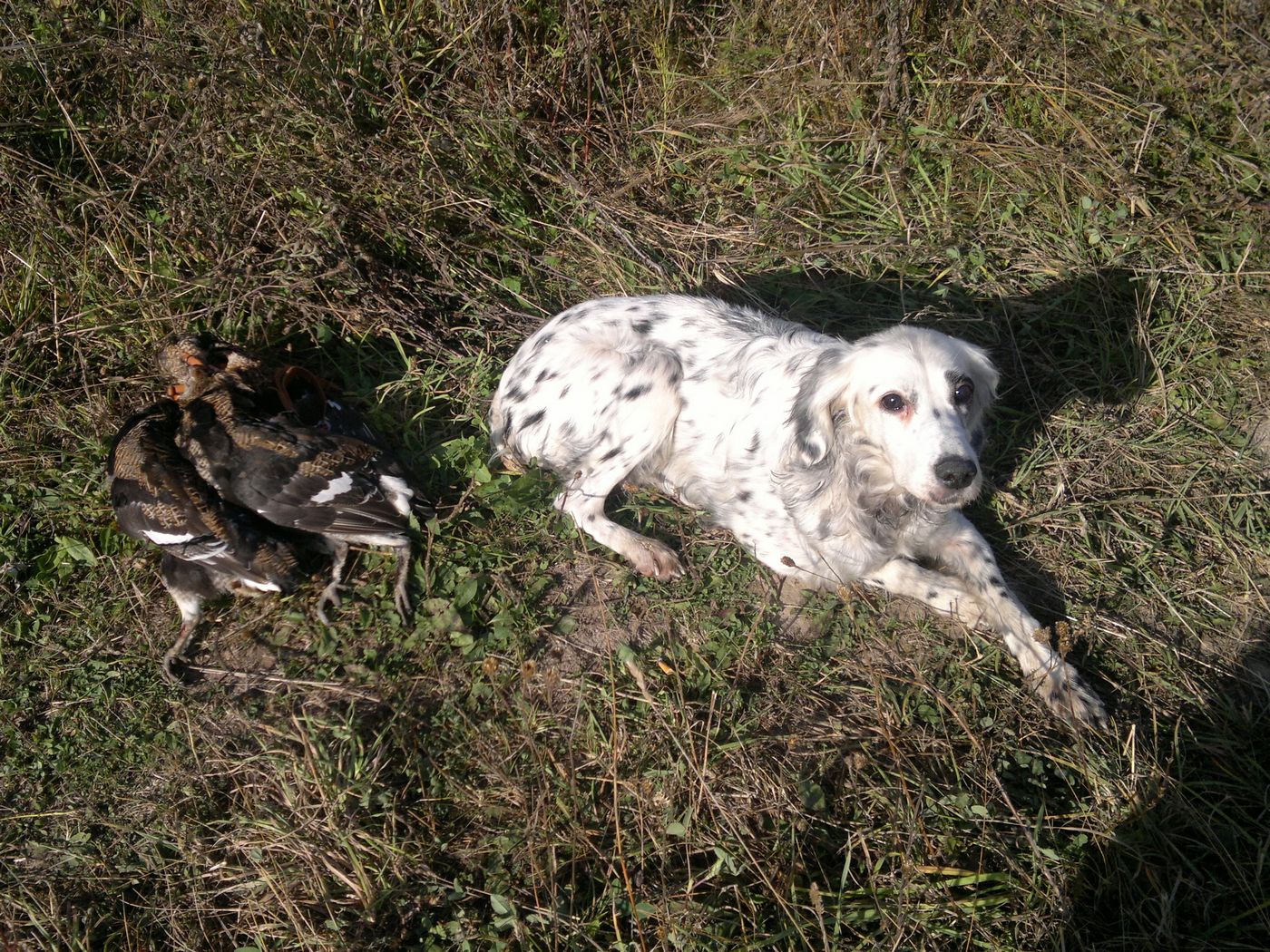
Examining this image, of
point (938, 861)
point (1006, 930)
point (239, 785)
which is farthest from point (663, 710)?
point (239, 785)

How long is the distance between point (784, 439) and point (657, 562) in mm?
654

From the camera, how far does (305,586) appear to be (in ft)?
10.7

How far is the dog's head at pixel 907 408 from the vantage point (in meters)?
2.68

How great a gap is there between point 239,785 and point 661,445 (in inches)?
74.6

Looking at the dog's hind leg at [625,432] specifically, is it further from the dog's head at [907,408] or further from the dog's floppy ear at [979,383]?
the dog's floppy ear at [979,383]

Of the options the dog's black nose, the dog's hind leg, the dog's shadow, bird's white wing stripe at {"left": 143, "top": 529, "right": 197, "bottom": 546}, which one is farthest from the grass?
the dog's black nose

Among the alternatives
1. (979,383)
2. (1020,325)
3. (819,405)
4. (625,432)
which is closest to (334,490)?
(625,432)

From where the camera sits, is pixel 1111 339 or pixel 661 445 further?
pixel 1111 339

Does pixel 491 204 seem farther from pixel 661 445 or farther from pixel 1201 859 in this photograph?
pixel 1201 859

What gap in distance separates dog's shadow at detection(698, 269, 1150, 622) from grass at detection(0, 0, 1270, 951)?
22mm

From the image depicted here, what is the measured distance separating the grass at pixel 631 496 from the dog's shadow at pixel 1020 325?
2 centimetres

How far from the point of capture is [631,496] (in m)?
3.67

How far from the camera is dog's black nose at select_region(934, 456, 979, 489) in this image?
263 cm

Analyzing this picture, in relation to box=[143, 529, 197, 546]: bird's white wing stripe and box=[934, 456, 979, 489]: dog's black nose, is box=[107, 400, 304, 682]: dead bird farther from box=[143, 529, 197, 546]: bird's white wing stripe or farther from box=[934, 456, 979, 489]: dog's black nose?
box=[934, 456, 979, 489]: dog's black nose
